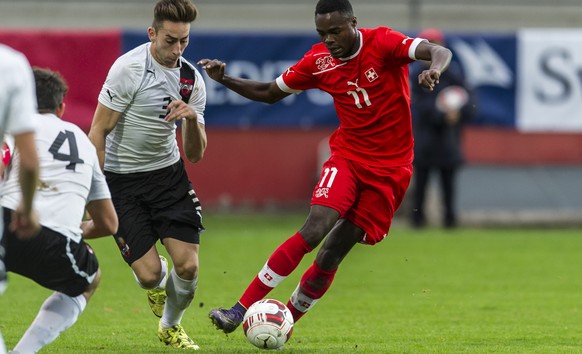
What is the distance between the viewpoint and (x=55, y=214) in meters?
5.71

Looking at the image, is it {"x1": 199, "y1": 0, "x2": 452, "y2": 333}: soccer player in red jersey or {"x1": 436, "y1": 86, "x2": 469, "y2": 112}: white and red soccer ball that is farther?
{"x1": 436, "y1": 86, "x2": 469, "y2": 112}: white and red soccer ball

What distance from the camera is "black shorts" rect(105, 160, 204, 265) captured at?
741 cm

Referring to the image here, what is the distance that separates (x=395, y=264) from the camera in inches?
490

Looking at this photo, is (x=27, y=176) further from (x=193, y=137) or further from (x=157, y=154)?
(x=157, y=154)

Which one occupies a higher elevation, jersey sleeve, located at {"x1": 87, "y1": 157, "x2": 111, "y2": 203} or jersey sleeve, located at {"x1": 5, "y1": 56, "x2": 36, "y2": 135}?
jersey sleeve, located at {"x1": 5, "y1": 56, "x2": 36, "y2": 135}

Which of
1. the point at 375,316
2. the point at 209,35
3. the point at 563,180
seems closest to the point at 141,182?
the point at 375,316

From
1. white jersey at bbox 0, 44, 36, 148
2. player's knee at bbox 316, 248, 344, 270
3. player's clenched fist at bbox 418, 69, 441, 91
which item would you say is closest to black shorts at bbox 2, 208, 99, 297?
white jersey at bbox 0, 44, 36, 148

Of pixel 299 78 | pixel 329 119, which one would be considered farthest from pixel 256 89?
pixel 329 119

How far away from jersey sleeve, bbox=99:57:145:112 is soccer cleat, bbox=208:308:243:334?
→ 149 centimetres

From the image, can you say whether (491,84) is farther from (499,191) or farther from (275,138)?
(275,138)

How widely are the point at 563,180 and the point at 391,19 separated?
18.5 ft

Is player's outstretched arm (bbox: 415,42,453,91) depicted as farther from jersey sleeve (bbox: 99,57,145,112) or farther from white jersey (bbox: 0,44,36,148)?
white jersey (bbox: 0,44,36,148)

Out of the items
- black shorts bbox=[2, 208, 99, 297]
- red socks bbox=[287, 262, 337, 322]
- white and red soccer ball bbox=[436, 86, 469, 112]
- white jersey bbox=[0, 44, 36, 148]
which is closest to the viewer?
white jersey bbox=[0, 44, 36, 148]

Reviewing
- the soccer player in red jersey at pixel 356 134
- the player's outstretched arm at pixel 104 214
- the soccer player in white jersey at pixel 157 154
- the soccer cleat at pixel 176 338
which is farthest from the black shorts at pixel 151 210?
the player's outstretched arm at pixel 104 214
